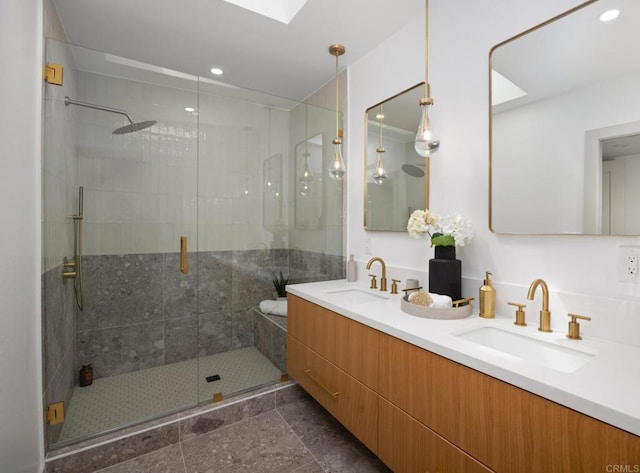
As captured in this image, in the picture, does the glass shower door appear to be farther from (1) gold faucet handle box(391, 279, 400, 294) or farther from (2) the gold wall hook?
(1) gold faucet handle box(391, 279, 400, 294)

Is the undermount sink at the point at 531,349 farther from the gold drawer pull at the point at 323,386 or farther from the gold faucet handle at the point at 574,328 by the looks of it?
the gold drawer pull at the point at 323,386

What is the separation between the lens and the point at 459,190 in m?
1.61

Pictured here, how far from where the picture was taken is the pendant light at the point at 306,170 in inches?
101

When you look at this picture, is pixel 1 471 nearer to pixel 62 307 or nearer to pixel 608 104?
pixel 62 307

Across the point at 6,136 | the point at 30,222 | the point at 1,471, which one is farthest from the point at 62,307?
the point at 6,136

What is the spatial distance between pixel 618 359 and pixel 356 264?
1.49 metres

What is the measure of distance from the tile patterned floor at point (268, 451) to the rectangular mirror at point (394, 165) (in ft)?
4.22

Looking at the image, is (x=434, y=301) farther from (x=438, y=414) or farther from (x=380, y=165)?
(x=380, y=165)

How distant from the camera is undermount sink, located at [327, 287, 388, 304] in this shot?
6.02 ft

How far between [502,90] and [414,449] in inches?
61.2

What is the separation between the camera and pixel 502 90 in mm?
1400

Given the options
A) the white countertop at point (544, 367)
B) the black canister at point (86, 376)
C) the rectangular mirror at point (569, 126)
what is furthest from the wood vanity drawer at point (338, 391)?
the black canister at point (86, 376)

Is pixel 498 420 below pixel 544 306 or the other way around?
below

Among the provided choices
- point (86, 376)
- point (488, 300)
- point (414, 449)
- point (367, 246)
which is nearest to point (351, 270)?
point (367, 246)
